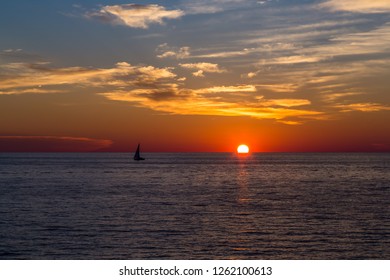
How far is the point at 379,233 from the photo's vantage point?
49.9 metres

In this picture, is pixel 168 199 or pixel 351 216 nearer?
pixel 351 216

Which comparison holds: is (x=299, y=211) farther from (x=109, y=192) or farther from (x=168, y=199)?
(x=109, y=192)

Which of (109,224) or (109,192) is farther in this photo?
(109,192)

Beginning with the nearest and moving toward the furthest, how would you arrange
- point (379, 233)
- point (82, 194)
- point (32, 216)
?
point (379, 233) → point (32, 216) → point (82, 194)

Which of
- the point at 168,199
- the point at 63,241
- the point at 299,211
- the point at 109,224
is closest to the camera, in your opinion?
the point at 63,241

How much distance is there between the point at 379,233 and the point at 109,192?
5689cm

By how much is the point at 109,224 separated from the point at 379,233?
93.2ft

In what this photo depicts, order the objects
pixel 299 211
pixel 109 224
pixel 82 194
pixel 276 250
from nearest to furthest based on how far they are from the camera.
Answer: pixel 276 250
pixel 109 224
pixel 299 211
pixel 82 194

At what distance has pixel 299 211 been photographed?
66062mm
